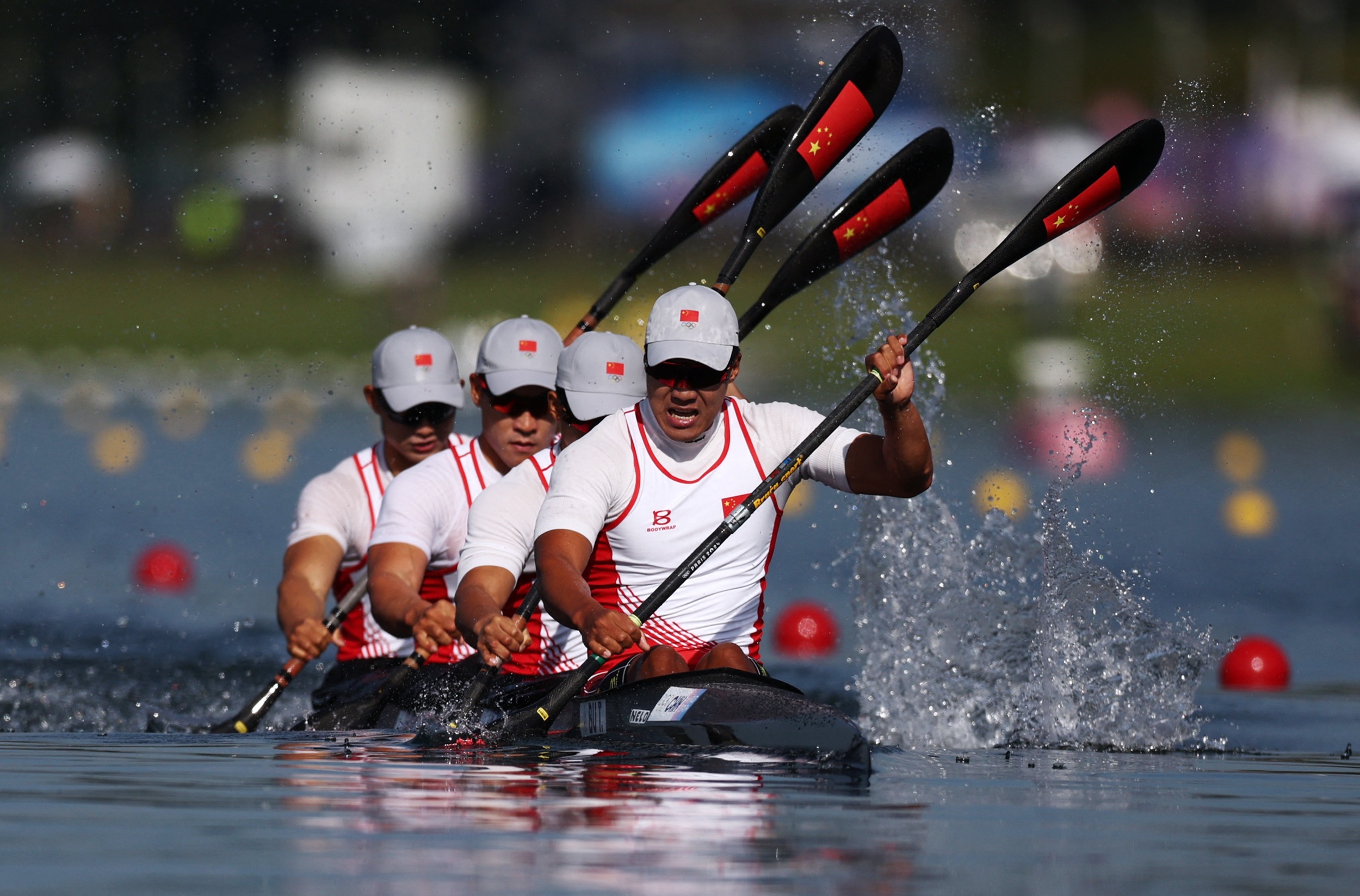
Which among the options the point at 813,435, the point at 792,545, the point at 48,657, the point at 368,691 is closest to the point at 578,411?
the point at 813,435

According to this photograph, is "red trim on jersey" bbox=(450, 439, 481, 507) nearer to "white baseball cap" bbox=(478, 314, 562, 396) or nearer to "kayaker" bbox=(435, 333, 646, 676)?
"white baseball cap" bbox=(478, 314, 562, 396)

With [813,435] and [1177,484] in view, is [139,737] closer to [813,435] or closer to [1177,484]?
[813,435]

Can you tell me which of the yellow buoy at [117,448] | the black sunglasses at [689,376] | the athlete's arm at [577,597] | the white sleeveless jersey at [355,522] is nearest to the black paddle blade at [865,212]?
the white sleeveless jersey at [355,522]

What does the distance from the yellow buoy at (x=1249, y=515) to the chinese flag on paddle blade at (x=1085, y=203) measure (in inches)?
434

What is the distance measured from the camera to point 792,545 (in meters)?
18.0

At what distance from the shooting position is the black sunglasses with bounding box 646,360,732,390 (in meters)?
7.15

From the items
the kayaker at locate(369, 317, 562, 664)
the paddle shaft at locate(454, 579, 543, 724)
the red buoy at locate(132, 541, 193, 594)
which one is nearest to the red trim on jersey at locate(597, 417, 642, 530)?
the paddle shaft at locate(454, 579, 543, 724)

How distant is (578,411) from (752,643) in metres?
1.21

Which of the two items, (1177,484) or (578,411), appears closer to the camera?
(578,411)

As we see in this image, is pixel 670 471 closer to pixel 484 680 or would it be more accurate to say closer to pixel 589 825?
pixel 484 680

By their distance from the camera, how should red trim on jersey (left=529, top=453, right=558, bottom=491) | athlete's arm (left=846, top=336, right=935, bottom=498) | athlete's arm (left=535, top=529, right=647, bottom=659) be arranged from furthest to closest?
red trim on jersey (left=529, top=453, right=558, bottom=491) → athlete's arm (left=846, top=336, right=935, bottom=498) → athlete's arm (left=535, top=529, right=647, bottom=659)

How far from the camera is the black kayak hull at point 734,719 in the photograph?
657cm

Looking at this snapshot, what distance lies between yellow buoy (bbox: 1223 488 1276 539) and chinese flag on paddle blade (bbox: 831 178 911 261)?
35.3ft

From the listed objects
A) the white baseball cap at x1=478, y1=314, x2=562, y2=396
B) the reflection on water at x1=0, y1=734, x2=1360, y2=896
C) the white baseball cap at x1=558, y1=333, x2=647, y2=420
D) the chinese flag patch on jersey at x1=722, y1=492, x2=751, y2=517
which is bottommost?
the reflection on water at x1=0, y1=734, x2=1360, y2=896
